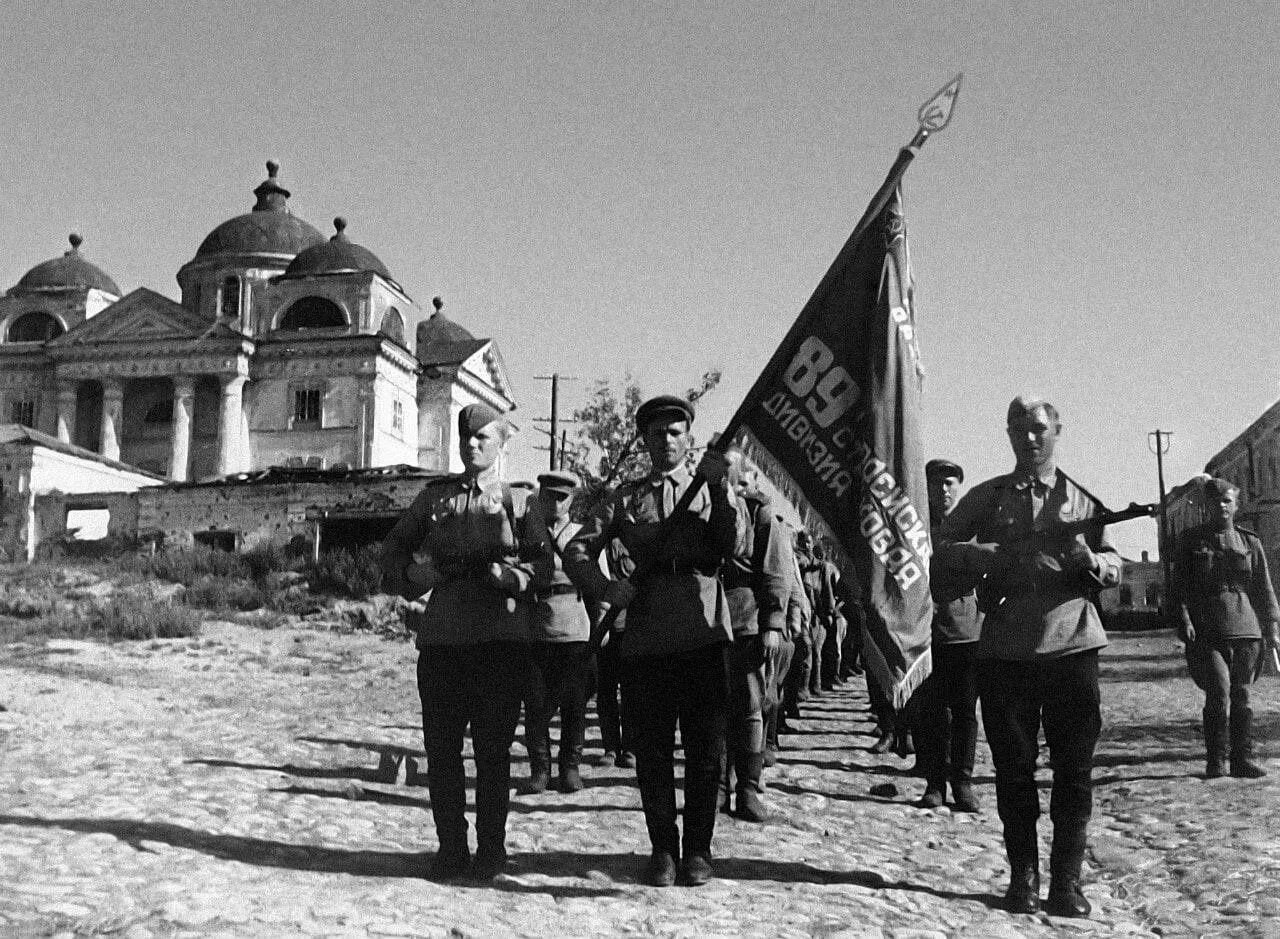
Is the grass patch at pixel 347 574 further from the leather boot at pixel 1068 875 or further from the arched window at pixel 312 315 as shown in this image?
the leather boot at pixel 1068 875

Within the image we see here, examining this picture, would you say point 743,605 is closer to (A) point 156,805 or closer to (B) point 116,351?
(A) point 156,805

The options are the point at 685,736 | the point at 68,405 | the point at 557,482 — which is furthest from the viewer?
the point at 68,405

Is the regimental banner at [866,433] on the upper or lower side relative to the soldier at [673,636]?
upper

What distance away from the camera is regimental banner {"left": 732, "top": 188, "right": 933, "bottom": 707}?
6305mm

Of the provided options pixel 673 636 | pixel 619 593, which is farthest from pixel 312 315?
pixel 673 636

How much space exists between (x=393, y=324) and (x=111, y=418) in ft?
37.1

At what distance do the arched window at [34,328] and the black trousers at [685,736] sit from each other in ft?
183

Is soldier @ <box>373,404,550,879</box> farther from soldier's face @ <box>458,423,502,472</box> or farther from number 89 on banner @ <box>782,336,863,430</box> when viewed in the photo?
number 89 on banner @ <box>782,336,863,430</box>

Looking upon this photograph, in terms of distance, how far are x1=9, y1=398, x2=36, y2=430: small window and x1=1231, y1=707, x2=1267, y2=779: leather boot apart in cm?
5202

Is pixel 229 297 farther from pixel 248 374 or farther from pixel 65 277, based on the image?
pixel 65 277

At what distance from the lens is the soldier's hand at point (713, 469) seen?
5.55 meters

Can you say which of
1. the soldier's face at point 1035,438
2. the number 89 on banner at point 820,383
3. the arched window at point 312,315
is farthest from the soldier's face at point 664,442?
the arched window at point 312,315

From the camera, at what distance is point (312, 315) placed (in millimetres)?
51312

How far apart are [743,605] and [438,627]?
7.71 ft
